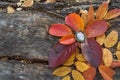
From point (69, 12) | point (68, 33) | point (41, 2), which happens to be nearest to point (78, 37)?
point (68, 33)

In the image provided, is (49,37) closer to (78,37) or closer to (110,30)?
(78,37)

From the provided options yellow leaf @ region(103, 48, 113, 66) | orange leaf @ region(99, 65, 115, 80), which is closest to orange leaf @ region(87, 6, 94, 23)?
yellow leaf @ region(103, 48, 113, 66)

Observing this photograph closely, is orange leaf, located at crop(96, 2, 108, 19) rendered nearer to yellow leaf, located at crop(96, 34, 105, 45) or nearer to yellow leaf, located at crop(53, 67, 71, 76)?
yellow leaf, located at crop(96, 34, 105, 45)

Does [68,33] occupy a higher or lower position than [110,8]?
lower

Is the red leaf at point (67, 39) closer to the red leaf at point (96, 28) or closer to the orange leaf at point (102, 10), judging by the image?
the red leaf at point (96, 28)

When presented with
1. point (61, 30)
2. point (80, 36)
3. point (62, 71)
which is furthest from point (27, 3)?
point (62, 71)

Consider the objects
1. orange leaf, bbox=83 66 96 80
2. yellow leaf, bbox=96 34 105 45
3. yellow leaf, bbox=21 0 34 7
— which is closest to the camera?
orange leaf, bbox=83 66 96 80

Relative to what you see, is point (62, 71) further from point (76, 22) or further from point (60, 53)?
point (76, 22)
